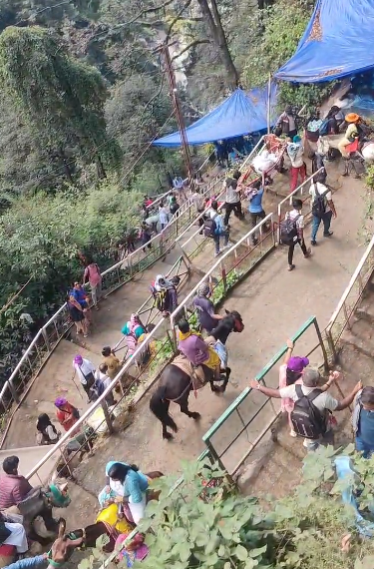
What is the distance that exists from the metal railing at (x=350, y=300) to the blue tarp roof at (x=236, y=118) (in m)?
9.49

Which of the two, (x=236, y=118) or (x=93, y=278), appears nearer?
(x=93, y=278)

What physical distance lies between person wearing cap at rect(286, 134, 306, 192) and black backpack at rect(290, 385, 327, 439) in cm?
652

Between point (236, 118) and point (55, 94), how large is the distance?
532cm

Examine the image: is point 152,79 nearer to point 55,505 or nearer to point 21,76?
point 21,76

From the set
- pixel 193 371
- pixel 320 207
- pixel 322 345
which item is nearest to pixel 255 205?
pixel 320 207

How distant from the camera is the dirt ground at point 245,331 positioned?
7172 mm

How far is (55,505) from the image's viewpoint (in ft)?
20.2

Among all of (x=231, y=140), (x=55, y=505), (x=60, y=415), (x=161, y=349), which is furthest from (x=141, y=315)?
(x=231, y=140)

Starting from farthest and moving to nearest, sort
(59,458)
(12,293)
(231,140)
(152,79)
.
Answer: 1. (152,79)
2. (231,140)
3. (12,293)
4. (59,458)

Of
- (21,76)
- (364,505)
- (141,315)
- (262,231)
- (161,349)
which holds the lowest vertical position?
(141,315)

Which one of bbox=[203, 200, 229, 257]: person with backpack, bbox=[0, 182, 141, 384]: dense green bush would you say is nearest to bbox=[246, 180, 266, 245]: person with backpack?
bbox=[203, 200, 229, 257]: person with backpack

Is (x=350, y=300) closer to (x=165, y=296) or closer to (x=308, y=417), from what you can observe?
(x=308, y=417)

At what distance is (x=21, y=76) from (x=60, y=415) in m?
10.6

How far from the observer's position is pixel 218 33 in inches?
698
